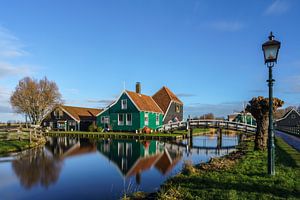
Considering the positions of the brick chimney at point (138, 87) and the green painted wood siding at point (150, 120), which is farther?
the brick chimney at point (138, 87)

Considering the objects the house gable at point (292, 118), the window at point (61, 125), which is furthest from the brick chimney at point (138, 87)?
the house gable at point (292, 118)

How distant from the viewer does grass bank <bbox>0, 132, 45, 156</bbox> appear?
21241 millimetres

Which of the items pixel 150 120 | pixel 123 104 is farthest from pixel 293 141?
pixel 123 104

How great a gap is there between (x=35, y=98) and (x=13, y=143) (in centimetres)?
2976

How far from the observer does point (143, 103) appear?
146ft

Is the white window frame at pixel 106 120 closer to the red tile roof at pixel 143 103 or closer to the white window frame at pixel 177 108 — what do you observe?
the red tile roof at pixel 143 103

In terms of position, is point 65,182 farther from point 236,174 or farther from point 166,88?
point 166,88

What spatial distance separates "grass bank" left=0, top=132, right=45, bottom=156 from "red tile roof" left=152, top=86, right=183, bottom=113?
26.2 meters

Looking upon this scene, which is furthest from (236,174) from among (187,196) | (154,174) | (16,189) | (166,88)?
(166,88)

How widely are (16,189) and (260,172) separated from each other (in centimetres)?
914

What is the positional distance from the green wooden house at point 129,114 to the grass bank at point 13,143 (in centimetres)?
1610

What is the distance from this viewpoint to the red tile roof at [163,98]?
50.6m

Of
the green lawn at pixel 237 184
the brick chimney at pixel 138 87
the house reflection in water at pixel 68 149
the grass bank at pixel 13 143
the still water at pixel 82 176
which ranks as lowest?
the house reflection in water at pixel 68 149

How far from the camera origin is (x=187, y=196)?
24.2 ft
